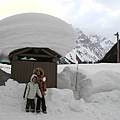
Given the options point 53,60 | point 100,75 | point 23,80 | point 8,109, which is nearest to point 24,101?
point 8,109

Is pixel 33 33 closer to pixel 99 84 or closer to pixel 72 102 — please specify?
pixel 72 102

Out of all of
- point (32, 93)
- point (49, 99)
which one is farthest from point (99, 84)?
point (32, 93)

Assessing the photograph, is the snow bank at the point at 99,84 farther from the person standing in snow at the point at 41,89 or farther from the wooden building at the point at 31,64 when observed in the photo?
the person standing in snow at the point at 41,89

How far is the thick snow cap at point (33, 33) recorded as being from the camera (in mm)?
6938

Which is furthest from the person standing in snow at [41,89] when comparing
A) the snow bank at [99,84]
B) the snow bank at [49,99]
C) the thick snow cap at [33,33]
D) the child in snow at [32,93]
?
the snow bank at [99,84]

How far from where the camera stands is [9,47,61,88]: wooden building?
7590 mm

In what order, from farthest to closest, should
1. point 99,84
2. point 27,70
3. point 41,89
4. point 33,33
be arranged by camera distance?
point 99,84
point 27,70
point 33,33
point 41,89

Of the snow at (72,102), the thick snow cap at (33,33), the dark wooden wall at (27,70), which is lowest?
the snow at (72,102)

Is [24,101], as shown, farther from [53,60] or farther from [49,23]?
[49,23]

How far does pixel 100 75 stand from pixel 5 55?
451 centimetres

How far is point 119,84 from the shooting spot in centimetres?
822

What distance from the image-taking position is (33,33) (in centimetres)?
693

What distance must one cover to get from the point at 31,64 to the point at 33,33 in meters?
1.42

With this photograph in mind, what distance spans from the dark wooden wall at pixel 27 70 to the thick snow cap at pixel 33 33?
0.69 metres
